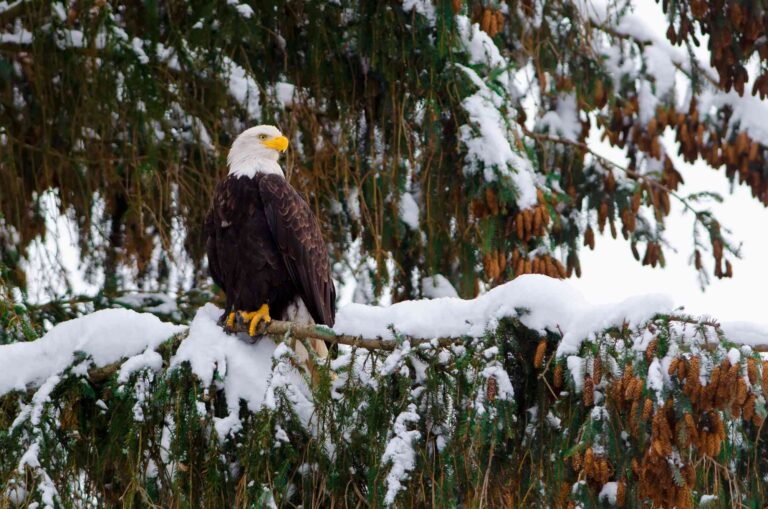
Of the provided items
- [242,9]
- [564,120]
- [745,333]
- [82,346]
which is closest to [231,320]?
[82,346]

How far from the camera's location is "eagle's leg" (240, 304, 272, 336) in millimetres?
4249

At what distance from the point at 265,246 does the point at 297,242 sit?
15cm

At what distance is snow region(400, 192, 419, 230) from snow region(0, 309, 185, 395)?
2.67 metres

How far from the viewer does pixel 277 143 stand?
5.26m

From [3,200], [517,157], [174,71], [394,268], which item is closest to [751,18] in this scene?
[517,157]

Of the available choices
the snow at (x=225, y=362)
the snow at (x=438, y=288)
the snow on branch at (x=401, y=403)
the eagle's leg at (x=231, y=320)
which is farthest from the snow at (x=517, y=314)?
the snow at (x=438, y=288)

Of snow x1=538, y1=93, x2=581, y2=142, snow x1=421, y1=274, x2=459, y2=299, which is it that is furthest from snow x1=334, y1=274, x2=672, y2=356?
snow x1=538, y1=93, x2=581, y2=142

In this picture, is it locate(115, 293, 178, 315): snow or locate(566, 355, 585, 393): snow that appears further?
locate(115, 293, 178, 315): snow

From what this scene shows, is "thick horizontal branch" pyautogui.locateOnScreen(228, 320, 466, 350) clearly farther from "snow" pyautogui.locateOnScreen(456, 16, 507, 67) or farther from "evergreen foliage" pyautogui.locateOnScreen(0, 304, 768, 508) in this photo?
"snow" pyautogui.locateOnScreen(456, 16, 507, 67)

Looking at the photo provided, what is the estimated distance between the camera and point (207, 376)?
3.48m

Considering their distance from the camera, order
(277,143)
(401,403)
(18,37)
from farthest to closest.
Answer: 1. (18,37)
2. (277,143)
3. (401,403)

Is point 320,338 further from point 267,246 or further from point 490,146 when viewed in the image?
point 490,146

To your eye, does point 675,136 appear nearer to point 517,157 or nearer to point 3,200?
point 517,157

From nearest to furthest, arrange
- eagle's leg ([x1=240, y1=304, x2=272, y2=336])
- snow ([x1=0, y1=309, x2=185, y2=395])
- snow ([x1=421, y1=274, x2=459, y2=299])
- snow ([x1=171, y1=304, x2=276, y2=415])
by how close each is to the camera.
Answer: snow ([x1=171, y1=304, x2=276, y2=415]) → snow ([x1=0, y1=309, x2=185, y2=395]) → eagle's leg ([x1=240, y1=304, x2=272, y2=336]) → snow ([x1=421, y1=274, x2=459, y2=299])
